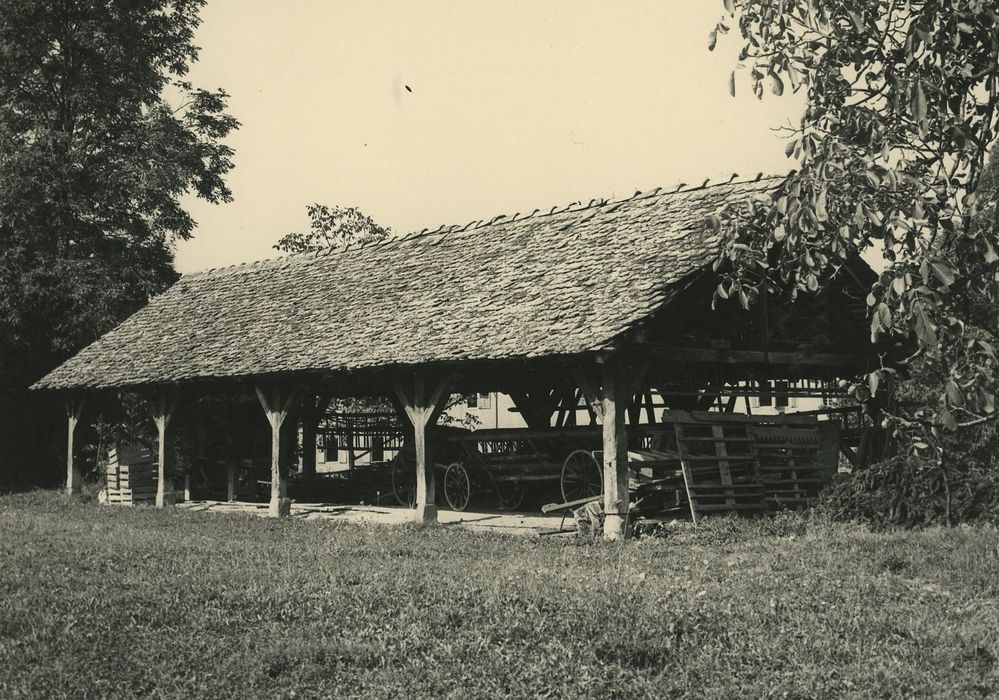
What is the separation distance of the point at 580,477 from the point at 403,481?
15.2ft

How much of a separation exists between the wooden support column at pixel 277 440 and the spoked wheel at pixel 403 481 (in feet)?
6.76

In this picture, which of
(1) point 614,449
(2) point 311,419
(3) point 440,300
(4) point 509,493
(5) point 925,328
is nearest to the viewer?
(5) point 925,328

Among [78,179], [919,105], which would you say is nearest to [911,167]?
[919,105]

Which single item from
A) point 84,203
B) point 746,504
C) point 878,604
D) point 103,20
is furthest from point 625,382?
point 103,20

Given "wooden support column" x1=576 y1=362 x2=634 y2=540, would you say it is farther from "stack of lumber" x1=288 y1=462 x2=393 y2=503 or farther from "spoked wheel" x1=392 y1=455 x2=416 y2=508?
"stack of lumber" x1=288 y1=462 x2=393 y2=503

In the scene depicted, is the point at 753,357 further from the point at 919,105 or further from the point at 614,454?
the point at 919,105

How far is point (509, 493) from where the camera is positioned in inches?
655

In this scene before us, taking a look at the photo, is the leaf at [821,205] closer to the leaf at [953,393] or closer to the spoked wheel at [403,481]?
the leaf at [953,393]

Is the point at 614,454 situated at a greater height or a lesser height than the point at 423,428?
lesser

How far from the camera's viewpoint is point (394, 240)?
20.6 metres

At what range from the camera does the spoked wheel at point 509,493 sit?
1625 centimetres

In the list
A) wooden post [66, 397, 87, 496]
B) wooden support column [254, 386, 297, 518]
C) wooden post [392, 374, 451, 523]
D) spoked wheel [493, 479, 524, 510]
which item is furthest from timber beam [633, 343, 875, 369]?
wooden post [66, 397, 87, 496]

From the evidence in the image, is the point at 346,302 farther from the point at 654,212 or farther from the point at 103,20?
the point at 103,20

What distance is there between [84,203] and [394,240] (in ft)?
32.4
